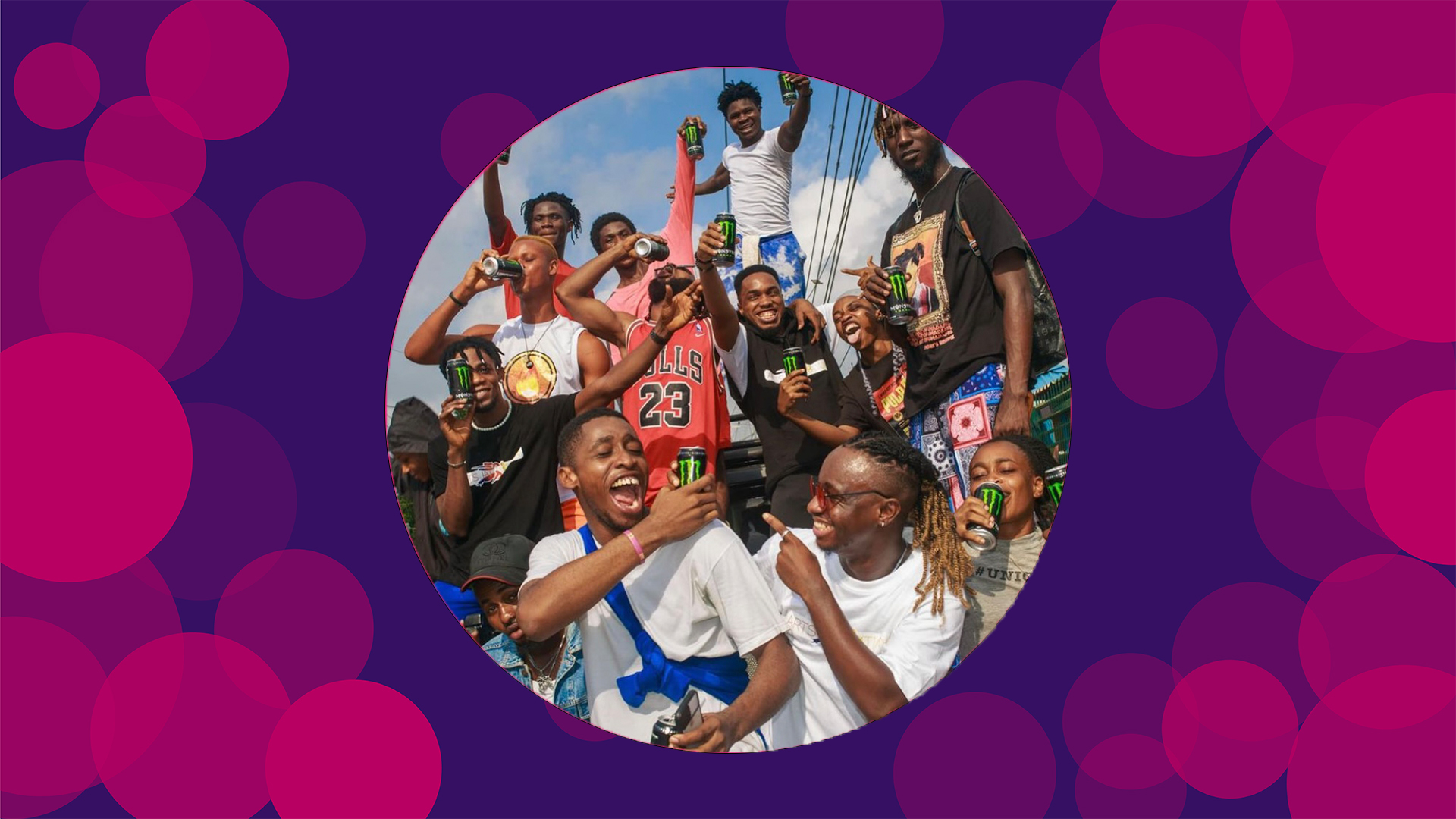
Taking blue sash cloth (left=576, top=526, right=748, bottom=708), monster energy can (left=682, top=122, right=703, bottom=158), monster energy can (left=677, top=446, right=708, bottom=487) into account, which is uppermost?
monster energy can (left=682, top=122, right=703, bottom=158)

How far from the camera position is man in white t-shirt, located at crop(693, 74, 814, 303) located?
5406 mm

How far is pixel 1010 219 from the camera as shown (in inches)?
208

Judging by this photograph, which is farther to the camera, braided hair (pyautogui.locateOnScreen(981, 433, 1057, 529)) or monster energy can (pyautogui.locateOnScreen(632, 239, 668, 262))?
monster energy can (pyautogui.locateOnScreen(632, 239, 668, 262))

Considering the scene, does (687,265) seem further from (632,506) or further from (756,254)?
(632,506)

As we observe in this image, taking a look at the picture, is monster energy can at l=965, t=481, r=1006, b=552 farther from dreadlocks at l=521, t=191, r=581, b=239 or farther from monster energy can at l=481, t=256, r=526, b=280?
monster energy can at l=481, t=256, r=526, b=280

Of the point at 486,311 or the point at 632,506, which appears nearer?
the point at 632,506

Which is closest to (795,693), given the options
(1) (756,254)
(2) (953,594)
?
(2) (953,594)

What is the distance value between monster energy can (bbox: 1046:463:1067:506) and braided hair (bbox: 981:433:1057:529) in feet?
0.04

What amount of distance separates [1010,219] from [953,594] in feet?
5.94

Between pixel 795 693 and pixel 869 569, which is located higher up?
pixel 869 569

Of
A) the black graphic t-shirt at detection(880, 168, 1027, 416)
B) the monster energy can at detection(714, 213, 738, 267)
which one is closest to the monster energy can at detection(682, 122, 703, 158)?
the monster energy can at detection(714, 213, 738, 267)

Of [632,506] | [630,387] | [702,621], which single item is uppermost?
[630,387]

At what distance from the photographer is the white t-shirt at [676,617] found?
508 centimetres

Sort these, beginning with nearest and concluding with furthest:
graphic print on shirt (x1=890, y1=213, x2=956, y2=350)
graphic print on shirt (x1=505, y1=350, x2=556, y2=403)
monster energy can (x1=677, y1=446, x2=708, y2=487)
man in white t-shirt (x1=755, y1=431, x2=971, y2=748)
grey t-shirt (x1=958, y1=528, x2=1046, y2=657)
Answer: man in white t-shirt (x1=755, y1=431, x2=971, y2=748)
grey t-shirt (x1=958, y1=528, x2=1046, y2=657)
monster energy can (x1=677, y1=446, x2=708, y2=487)
graphic print on shirt (x1=890, y1=213, x2=956, y2=350)
graphic print on shirt (x1=505, y1=350, x2=556, y2=403)
